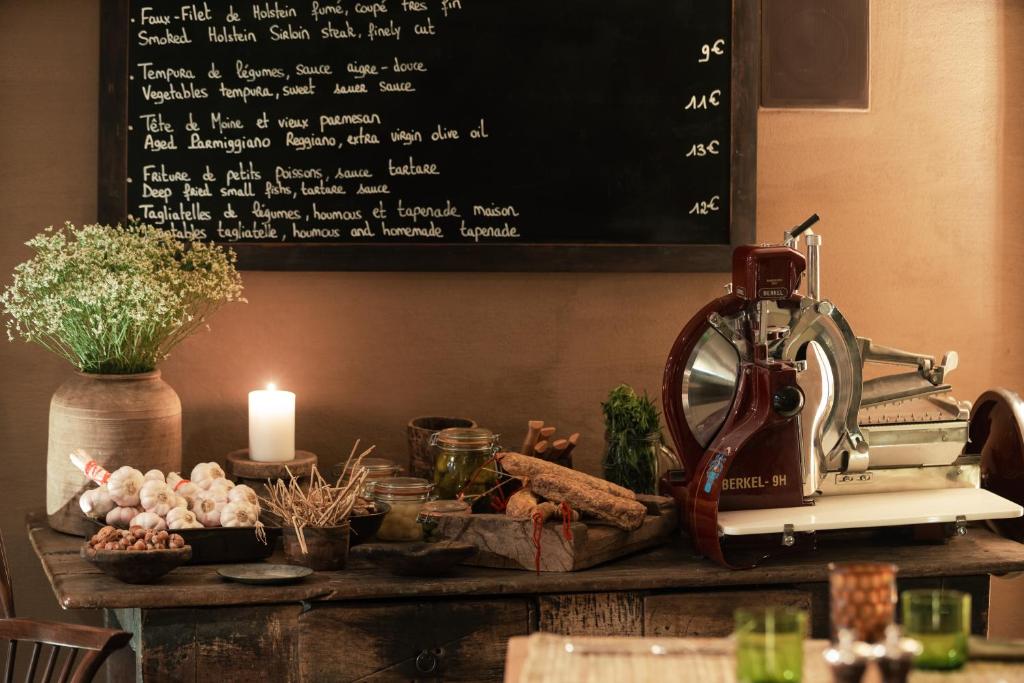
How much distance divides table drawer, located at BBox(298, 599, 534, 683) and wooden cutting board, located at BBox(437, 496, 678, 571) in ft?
0.32

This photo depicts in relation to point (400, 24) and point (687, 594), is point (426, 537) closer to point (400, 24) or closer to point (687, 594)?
point (687, 594)

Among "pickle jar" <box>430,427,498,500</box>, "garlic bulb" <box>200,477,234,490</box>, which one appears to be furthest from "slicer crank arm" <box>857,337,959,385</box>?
"garlic bulb" <box>200,477,234,490</box>

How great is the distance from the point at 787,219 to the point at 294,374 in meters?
1.30

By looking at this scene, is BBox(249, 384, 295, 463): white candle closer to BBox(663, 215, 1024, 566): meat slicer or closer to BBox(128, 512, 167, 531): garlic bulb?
BBox(128, 512, 167, 531): garlic bulb

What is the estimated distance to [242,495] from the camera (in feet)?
8.00

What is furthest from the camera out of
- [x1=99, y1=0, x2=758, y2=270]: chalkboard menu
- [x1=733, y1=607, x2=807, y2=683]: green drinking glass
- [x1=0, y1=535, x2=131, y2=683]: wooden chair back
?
[x1=99, y1=0, x2=758, y2=270]: chalkboard menu

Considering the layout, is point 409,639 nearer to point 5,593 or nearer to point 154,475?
point 154,475

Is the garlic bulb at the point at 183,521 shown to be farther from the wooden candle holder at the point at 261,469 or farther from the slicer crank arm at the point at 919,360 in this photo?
the slicer crank arm at the point at 919,360

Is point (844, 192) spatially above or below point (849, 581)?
above

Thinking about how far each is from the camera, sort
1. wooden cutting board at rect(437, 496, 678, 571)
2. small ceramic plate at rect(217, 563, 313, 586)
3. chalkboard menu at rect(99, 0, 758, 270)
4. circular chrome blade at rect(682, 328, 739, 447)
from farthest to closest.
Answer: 1. chalkboard menu at rect(99, 0, 758, 270)
2. circular chrome blade at rect(682, 328, 739, 447)
3. wooden cutting board at rect(437, 496, 678, 571)
4. small ceramic plate at rect(217, 563, 313, 586)

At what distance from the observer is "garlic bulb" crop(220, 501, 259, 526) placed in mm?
2395

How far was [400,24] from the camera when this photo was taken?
2.91m

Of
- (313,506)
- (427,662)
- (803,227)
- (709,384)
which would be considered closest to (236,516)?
(313,506)

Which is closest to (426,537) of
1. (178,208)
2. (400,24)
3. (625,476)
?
(625,476)
